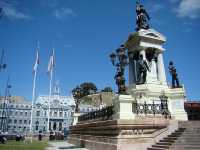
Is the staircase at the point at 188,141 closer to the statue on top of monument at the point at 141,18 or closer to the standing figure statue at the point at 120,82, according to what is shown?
the standing figure statue at the point at 120,82

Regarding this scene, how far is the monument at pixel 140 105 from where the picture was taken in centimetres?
1374

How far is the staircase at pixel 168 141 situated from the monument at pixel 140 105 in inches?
14.4

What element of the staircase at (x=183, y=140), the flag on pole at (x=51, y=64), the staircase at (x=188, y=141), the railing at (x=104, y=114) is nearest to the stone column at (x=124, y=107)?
the railing at (x=104, y=114)

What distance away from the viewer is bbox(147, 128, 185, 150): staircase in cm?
1259

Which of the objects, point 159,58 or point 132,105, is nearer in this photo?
point 132,105

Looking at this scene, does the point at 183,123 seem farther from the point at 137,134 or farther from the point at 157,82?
the point at 157,82

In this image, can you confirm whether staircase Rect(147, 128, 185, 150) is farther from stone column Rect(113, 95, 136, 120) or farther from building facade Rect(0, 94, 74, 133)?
building facade Rect(0, 94, 74, 133)

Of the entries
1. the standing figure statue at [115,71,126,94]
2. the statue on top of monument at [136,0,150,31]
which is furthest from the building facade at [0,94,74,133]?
the standing figure statue at [115,71,126,94]

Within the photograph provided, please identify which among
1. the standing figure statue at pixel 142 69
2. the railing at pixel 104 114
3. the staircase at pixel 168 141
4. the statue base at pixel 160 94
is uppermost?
the standing figure statue at pixel 142 69

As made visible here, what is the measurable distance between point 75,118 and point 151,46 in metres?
14.5

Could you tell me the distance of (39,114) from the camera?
11012 cm

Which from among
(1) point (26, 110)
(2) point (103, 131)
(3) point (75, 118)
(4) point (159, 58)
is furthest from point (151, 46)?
(1) point (26, 110)

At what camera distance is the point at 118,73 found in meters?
15.4

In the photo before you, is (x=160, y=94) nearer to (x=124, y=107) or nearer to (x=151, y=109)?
(x=151, y=109)
